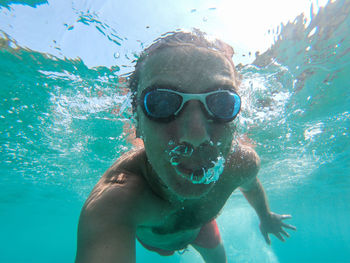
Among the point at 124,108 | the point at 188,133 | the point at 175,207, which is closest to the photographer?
the point at 188,133

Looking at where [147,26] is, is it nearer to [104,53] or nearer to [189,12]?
[189,12]

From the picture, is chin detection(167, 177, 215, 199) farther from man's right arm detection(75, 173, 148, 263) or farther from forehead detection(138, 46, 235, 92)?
forehead detection(138, 46, 235, 92)

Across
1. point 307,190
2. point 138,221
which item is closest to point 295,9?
point 138,221

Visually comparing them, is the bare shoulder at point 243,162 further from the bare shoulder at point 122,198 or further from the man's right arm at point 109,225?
the man's right arm at point 109,225

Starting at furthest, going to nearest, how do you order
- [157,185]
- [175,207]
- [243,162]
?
1. [243,162]
2. [175,207]
3. [157,185]

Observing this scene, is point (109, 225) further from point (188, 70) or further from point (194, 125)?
point (188, 70)

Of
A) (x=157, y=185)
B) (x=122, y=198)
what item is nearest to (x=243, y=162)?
(x=157, y=185)

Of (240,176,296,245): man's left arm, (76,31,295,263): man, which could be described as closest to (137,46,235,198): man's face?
(76,31,295,263): man

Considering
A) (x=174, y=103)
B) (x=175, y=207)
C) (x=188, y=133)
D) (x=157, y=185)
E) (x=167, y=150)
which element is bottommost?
(x=175, y=207)

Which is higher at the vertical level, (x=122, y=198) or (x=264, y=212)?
(x=122, y=198)
